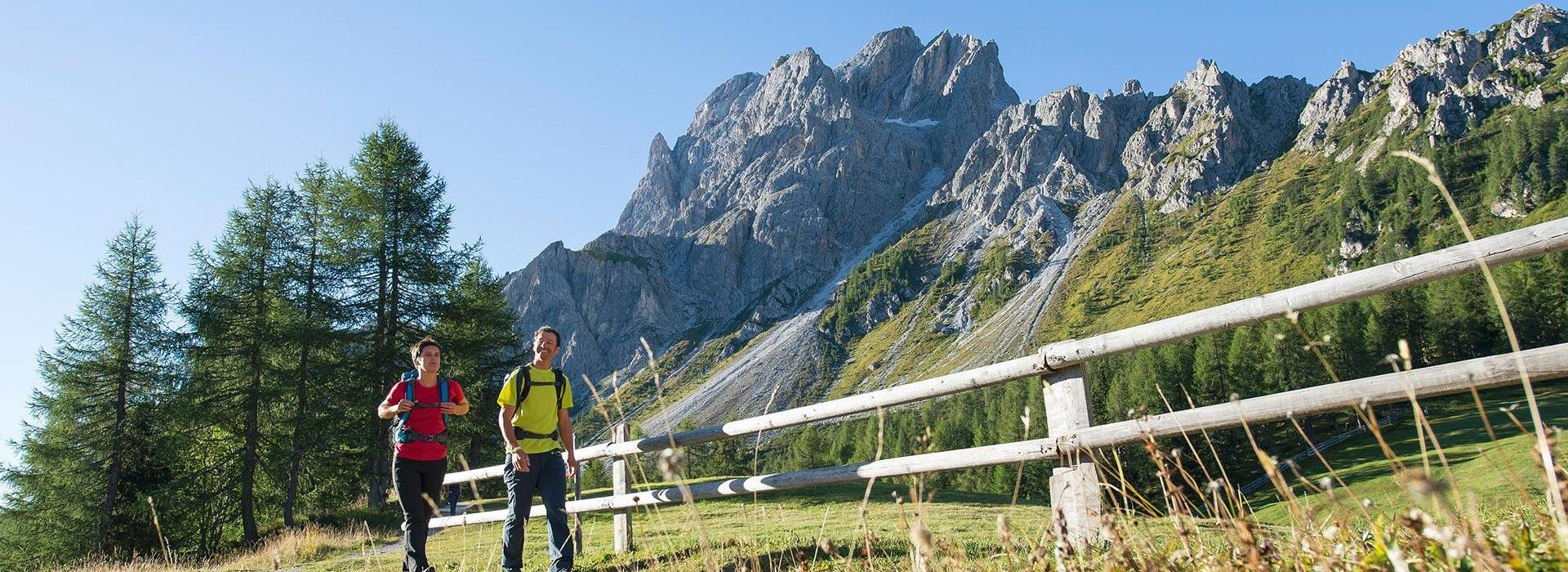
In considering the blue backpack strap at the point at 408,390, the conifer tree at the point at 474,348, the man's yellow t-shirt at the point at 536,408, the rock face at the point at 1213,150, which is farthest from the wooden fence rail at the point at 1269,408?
the rock face at the point at 1213,150

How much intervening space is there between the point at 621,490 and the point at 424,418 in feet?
9.29

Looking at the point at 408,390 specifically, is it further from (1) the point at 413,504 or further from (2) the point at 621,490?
(2) the point at 621,490

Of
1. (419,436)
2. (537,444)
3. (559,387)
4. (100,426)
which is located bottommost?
(537,444)

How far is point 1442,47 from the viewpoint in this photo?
564 ft

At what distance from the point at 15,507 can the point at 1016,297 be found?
164123mm

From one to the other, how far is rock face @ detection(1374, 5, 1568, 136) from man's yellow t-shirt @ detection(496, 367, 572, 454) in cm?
19297

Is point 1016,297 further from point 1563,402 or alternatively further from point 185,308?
point 185,308

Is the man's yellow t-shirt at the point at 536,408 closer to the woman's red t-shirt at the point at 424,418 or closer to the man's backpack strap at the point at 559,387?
the man's backpack strap at the point at 559,387

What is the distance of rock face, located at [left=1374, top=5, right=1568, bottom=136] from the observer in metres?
155

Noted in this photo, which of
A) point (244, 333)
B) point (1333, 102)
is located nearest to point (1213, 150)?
point (1333, 102)

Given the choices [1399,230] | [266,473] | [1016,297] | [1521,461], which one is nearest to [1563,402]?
[1521,461]

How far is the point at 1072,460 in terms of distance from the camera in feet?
15.1

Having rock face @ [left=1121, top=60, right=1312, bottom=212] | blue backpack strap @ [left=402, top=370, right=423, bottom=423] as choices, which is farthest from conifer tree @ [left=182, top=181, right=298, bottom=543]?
rock face @ [left=1121, top=60, right=1312, bottom=212]

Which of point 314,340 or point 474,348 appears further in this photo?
point 474,348
